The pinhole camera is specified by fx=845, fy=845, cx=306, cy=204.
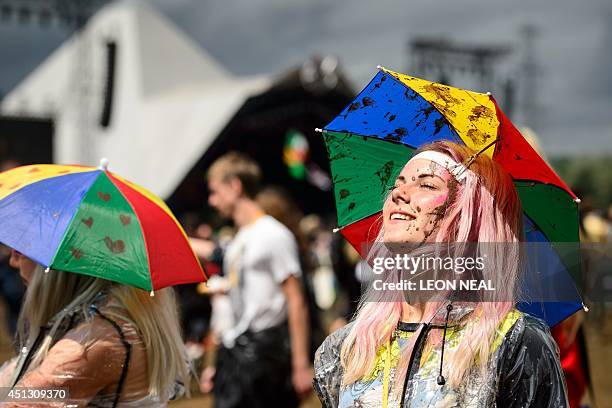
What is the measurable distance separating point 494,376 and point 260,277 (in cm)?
283

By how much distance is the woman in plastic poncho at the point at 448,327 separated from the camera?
5.17ft

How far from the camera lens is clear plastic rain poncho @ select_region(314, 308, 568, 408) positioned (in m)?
1.56

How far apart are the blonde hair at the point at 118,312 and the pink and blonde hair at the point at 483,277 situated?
74 cm

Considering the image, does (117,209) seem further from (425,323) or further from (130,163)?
(130,163)

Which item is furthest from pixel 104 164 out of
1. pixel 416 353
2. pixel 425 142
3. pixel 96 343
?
pixel 416 353

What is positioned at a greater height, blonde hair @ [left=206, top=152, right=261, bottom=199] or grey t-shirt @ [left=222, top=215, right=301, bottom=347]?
blonde hair @ [left=206, top=152, right=261, bottom=199]

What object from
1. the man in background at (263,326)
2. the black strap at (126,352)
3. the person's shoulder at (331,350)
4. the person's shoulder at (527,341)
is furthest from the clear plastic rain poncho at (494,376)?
the man in background at (263,326)

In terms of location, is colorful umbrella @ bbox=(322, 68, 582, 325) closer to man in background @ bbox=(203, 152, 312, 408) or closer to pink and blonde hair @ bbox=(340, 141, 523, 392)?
pink and blonde hair @ bbox=(340, 141, 523, 392)

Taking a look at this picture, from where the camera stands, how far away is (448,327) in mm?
1667

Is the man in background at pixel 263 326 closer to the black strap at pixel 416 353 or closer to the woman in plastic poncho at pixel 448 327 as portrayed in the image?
the woman in plastic poncho at pixel 448 327

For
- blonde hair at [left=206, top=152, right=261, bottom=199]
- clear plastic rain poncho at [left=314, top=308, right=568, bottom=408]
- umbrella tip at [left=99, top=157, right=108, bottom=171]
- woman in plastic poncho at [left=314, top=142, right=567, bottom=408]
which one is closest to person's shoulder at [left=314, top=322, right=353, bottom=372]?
woman in plastic poncho at [left=314, top=142, right=567, bottom=408]

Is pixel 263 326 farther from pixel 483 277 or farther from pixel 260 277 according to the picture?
pixel 483 277

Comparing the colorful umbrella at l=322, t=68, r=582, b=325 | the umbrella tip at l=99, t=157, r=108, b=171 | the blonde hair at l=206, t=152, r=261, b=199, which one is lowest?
the colorful umbrella at l=322, t=68, r=582, b=325

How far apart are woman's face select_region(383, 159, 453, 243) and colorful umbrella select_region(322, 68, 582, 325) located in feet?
0.46
